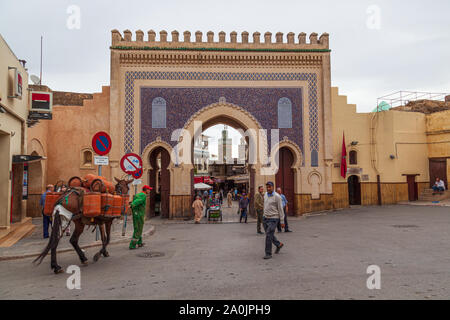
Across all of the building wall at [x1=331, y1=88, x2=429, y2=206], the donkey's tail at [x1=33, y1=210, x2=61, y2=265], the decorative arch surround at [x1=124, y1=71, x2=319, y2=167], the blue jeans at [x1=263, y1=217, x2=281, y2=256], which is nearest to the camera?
the donkey's tail at [x1=33, y1=210, x2=61, y2=265]

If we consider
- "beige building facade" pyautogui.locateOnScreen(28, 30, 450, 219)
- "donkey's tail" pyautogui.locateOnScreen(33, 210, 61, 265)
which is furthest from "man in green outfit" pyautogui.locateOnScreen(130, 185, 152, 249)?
"beige building facade" pyautogui.locateOnScreen(28, 30, 450, 219)

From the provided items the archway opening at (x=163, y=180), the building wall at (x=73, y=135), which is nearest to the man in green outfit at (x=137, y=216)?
the archway opening at (x=163, y=180)

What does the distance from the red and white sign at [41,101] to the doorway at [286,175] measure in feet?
37.7

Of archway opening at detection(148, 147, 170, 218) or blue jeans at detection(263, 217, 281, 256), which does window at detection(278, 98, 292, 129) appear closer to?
archway opening at detection(148, 147, 170, 218)

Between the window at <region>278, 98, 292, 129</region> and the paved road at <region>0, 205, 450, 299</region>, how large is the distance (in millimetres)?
9222

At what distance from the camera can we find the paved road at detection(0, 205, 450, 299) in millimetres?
4934

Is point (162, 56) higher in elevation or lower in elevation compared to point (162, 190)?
higher

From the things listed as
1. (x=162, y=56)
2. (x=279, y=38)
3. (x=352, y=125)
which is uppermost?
(x=279, y=38)

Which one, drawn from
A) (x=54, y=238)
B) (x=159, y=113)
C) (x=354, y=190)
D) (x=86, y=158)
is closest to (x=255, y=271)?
(x=54, y=238)

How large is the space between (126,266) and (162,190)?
11977 millimetres
